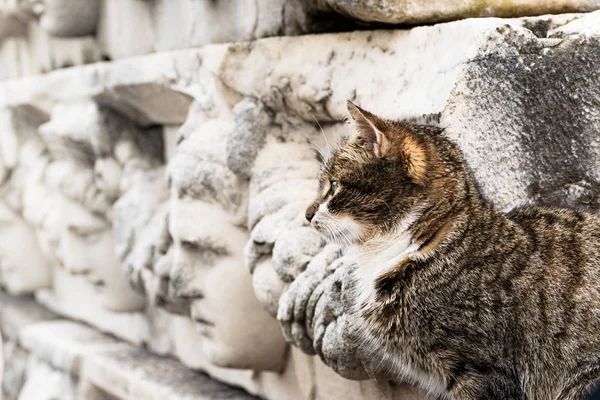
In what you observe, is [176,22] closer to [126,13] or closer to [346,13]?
[126,13]

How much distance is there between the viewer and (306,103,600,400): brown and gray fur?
1338mm

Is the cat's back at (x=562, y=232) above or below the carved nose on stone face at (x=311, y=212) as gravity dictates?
above

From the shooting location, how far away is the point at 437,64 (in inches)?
60.7

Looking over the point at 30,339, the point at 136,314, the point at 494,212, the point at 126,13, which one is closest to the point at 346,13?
the point at 494,212

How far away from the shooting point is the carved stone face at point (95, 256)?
290cm

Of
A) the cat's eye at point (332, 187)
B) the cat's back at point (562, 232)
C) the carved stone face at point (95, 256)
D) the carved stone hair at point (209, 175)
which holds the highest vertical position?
the cat's back at point (562, 232)

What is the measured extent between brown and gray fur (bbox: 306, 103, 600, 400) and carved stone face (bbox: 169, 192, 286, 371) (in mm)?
624

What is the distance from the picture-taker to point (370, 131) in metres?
1.45

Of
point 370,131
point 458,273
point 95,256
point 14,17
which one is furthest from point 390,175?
point 14,17

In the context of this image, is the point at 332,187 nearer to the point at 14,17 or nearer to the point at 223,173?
the point at 223,173

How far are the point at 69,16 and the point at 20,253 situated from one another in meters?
1.05

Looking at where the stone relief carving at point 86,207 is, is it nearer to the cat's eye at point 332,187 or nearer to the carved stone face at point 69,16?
the carved stone face at point 69,16

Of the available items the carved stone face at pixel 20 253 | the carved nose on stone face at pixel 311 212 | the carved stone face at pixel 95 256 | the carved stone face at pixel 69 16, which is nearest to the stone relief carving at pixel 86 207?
the carved stone face at pixel 95 256

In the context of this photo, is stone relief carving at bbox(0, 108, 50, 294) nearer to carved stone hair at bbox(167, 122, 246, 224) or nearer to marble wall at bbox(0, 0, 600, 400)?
marble wall at bbox(0, 0, 600, 400)
